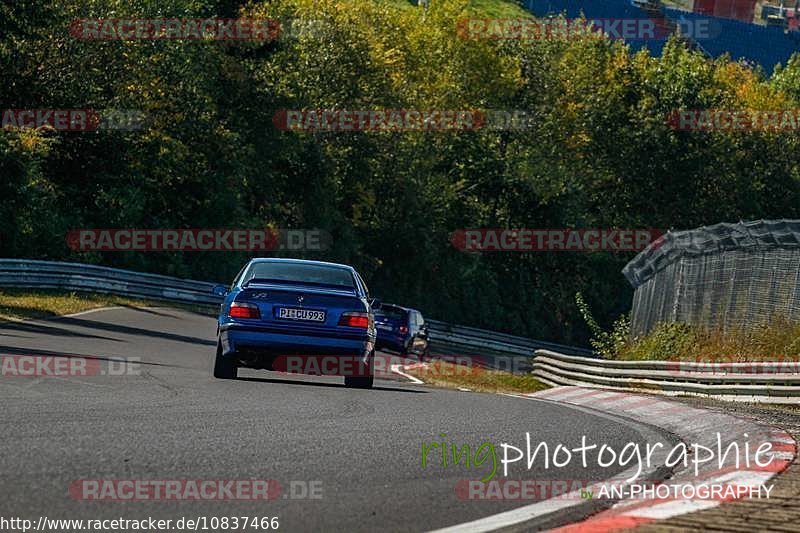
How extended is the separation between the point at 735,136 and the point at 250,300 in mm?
62097

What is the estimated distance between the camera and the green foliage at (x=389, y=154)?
45.2 metres

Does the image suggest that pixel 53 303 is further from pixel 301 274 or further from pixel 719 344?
pixel 301 274

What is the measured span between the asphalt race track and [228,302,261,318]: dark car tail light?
754 millimetres

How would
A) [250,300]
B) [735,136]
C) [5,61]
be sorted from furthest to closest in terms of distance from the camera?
[735,136]
[5,61]
[250,300]

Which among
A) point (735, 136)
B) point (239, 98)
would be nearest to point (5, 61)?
point (239, 98)

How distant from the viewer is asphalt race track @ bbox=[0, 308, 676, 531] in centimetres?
635

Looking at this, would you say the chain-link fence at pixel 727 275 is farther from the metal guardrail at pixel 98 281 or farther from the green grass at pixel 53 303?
the metal guardrail at pixel 98 281

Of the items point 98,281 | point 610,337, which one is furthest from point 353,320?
point 98,281

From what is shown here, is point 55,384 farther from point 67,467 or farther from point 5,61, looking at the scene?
point 5,61

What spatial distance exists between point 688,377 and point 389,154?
41.9 m

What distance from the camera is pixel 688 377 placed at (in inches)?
759

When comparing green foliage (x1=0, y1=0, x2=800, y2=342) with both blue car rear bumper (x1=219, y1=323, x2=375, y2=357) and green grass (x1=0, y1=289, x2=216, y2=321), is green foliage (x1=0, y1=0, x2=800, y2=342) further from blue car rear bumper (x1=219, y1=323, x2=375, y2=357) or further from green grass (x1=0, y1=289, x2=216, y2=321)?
blue car rear bumper (x1=219, y1=323, x2=375, y2=357)

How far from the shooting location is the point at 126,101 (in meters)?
→ 47.1

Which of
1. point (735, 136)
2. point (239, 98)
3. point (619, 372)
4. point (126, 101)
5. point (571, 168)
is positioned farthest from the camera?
point (735, 136)
